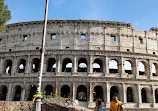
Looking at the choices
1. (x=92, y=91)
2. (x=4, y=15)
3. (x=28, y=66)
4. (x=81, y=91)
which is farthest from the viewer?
(x=81, y=91)

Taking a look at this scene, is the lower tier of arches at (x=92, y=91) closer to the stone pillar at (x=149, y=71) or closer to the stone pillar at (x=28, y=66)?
the stone pillar at (x=149, y=71)

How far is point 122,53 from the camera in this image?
20969 millimetres

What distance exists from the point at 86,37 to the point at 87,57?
306 cm

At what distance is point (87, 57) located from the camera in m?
20.6

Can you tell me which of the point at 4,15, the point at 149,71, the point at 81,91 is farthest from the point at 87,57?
the point at 4,15

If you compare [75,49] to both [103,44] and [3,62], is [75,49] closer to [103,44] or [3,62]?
[103,44]

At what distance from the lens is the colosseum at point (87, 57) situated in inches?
778

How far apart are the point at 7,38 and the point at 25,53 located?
473 cm

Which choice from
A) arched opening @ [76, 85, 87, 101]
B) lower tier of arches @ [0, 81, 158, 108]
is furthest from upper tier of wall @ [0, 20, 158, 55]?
arched opening @ [76, 85, 87, 101]

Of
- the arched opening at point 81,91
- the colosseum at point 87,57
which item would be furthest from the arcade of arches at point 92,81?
the arched opening at point 81,91

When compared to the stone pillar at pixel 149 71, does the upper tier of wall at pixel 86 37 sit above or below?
above

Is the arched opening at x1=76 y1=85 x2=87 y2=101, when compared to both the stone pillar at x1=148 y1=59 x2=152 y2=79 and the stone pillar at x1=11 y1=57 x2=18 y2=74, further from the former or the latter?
the stone pillar at x1=11 y1=57 x2=18 y2=74

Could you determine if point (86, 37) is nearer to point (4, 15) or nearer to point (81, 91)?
point (81, 91)

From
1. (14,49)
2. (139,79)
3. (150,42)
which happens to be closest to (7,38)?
(14,49)
